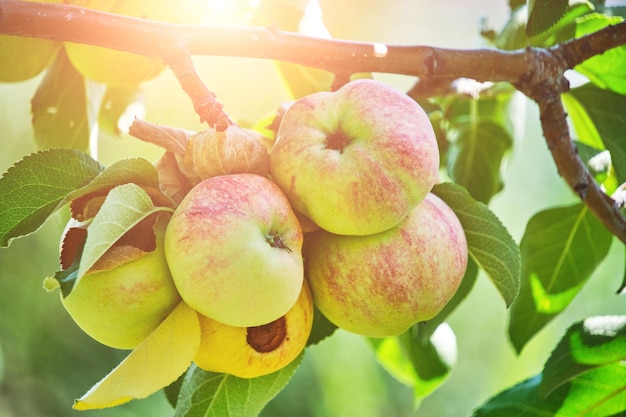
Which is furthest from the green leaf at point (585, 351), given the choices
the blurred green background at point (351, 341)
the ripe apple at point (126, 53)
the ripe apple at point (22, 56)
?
the blurred green background at point (351, 341)

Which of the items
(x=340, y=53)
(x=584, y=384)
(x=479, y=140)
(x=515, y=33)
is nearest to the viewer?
(x=340, y=53)

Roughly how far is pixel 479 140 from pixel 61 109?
0.63 metres

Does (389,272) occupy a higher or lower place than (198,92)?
lower

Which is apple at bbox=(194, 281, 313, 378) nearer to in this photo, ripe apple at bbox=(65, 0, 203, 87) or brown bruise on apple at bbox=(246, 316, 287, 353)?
brown bruise on apple at bbox=(246, 316, 287, 353)

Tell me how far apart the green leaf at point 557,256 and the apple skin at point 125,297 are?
50cm

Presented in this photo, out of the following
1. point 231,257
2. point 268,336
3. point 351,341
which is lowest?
point 351,341

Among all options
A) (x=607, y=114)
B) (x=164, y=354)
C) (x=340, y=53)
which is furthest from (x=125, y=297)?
(x=607, y=114)

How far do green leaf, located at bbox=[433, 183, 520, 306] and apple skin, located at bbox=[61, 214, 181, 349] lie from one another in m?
0.30

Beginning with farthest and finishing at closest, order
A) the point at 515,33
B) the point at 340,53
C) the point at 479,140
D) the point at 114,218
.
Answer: the point at 479,140 → the point at 515,33 → the point at 340,53 → the point at 114,218

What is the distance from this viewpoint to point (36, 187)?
563mm

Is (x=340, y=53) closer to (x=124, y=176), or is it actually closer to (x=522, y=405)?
(x=124, y=176)

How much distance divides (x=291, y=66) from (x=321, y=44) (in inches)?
9.9

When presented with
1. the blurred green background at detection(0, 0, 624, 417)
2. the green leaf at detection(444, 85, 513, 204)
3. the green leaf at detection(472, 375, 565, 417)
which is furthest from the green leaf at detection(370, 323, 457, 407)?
the blurred green background at detection(0, 0, 624, 417)

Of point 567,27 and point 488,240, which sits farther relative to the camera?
point 567,27
